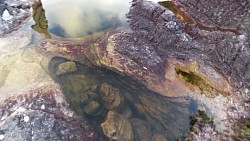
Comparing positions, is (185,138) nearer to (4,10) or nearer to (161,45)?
(161,45)

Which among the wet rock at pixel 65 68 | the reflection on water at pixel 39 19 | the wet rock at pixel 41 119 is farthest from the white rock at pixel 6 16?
the wet rock at pixel 41 119

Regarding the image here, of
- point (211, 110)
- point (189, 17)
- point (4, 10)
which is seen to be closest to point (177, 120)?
point (211, 110)

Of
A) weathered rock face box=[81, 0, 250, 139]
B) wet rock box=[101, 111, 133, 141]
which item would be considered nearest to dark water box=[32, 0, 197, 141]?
wet rock box=[101, 111, 133, 141]

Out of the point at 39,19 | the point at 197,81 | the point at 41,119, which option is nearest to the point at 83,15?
the point at 39,19

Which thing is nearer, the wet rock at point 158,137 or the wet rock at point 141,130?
the wet rock at point 158,137

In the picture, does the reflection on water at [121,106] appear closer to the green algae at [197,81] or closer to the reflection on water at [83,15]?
the green algae at [197,81]

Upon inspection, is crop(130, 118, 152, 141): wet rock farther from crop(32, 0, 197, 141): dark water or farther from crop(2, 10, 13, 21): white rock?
crop(2, 10, 13, 21): white rock

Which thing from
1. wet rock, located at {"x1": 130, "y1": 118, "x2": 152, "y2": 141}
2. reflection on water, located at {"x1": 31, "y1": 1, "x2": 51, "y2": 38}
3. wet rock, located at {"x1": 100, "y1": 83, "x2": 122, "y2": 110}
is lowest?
wet rock, located at {"x1": 130, "y1": 118, "x2": 152, "y2": 141}
